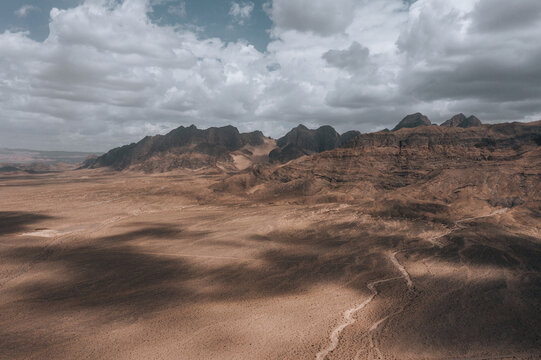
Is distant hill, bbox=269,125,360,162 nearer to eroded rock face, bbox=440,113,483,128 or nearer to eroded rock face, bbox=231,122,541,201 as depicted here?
eroded rock face, bbox=440,113,483,128

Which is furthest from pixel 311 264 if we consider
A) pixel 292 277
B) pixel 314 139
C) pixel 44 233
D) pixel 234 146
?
pixel 234 146

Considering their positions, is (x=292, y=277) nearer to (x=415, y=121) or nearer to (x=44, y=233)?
(x=44, y=233)

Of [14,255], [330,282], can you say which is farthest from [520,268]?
[14,255]

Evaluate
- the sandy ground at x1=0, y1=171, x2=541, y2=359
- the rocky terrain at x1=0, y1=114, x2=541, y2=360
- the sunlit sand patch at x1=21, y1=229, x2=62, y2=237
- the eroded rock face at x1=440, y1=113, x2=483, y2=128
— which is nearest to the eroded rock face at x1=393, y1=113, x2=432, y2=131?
the eroded rock face at x1=440, y1=113, x2=483, y2=128

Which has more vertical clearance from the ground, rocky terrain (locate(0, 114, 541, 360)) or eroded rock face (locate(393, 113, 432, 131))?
eroded rock face (locate(393, 113, 432, 131))

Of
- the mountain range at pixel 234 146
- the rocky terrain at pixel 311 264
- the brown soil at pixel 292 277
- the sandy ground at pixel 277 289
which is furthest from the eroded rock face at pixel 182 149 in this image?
the sandy ground at pixel 277 289

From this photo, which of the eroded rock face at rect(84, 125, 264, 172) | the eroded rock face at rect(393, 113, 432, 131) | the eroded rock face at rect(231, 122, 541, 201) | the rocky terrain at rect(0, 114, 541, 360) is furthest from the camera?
the eroded rock face at rect(84, 125, 264, 172)

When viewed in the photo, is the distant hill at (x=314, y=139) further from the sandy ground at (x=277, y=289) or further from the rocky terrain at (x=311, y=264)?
the sandy ground at (x=277, y=289)
